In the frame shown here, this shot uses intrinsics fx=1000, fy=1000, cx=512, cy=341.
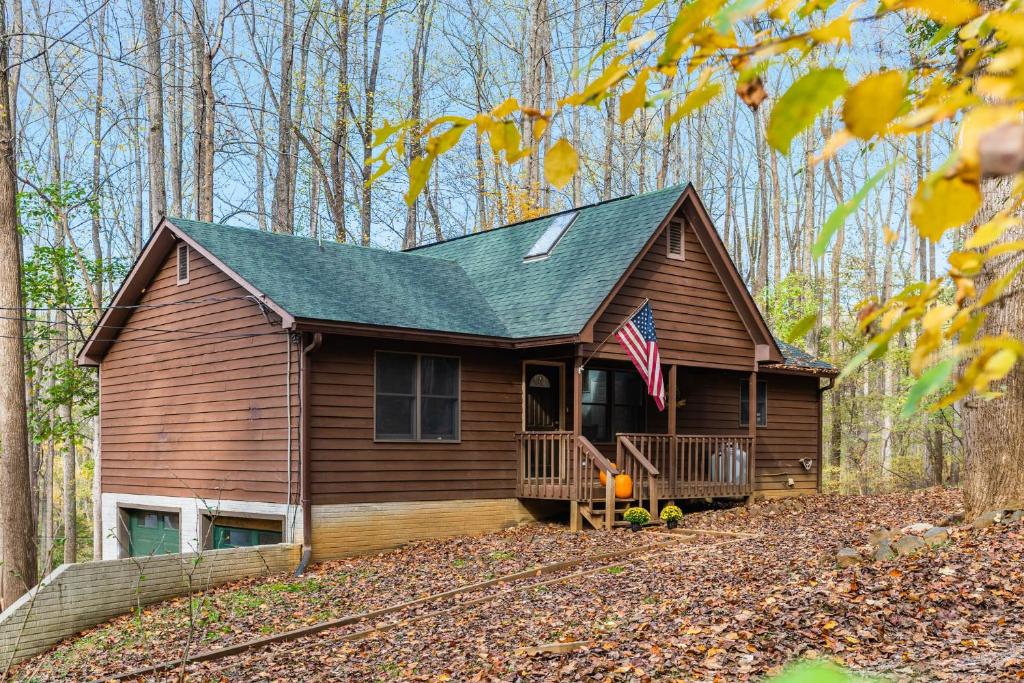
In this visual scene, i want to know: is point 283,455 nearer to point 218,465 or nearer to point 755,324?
point 218,465

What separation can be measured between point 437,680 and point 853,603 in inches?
135

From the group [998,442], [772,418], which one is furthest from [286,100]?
[998,442]

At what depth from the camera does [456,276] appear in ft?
62.8

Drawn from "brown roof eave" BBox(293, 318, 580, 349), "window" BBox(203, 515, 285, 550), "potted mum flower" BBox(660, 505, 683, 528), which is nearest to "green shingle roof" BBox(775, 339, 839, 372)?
"potted mum flower" BBox(660, 505, 683, 528)

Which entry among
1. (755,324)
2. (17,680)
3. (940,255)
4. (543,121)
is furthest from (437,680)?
(940,255)

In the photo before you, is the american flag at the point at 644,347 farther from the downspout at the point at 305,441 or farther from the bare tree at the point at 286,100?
the bare tree at the point at 286,100

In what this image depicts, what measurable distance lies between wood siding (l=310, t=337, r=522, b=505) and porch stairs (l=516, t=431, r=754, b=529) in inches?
23.1

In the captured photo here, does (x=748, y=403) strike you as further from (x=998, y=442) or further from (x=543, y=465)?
(x=998, y=442)

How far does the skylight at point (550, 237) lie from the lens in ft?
62.1

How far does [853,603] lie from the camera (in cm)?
815

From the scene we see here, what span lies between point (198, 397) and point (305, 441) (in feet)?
11.4

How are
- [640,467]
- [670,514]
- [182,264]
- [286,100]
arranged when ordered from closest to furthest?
[670,514] → [640,467] → [182,264] → [286,100]

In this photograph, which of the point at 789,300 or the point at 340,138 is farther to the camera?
the point at 789,300

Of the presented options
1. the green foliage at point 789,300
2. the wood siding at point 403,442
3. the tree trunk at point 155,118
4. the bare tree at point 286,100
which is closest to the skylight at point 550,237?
the wood siding at point 403,442
